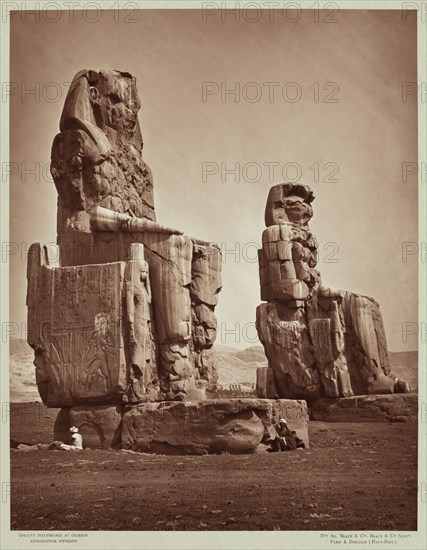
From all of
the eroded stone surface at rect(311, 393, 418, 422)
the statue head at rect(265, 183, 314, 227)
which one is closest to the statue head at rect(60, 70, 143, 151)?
→ the statue head at rect(265, 183, 314, 227)

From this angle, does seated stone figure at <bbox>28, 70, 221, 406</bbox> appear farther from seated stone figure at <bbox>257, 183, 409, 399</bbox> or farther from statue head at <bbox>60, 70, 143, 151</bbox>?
seated stone figure at <bbox>257, 183, 409, 399</bbox>

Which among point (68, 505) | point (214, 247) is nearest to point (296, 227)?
point (214, 247)

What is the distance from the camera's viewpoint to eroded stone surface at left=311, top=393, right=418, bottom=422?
49.3ft

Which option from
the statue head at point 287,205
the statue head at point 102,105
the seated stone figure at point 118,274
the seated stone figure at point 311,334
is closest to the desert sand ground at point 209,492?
the seated stone figure at point 118,274

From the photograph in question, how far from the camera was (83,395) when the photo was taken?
12.2 meters

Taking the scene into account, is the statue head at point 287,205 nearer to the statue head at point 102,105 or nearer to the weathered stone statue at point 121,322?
the statue head at point 102,105

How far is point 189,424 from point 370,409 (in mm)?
4525

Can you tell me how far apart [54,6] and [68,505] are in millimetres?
6171

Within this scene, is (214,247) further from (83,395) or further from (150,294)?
(83,395)

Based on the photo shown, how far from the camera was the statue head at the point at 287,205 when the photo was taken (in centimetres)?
1656

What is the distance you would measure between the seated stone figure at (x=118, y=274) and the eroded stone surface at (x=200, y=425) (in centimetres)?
42

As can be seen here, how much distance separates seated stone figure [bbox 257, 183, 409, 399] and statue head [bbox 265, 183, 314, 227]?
426 mm

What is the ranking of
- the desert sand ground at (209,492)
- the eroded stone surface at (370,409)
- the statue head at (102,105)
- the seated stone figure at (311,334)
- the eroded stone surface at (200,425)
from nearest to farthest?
the desert sand ground at (209,492) → the eroded stone surface at (200,425) → the statue head at (102,105) → the eroded stone surface at (370,409) → the seated stone figure at (311,334)

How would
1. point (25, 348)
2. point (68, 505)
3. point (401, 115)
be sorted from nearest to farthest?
point (68, 505) → point (401, 115) → point (25, 348)
